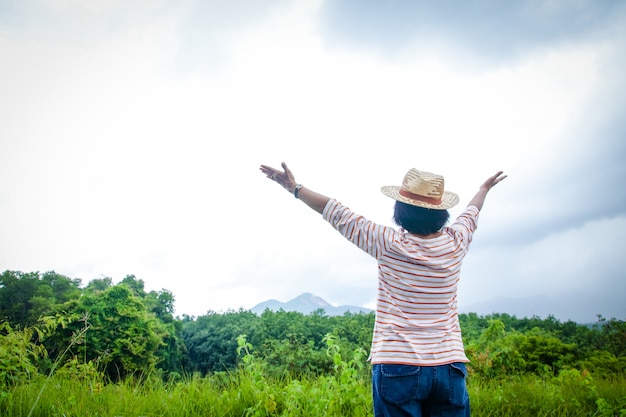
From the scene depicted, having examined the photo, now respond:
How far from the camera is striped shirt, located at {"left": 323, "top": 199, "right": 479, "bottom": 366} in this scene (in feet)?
6.95

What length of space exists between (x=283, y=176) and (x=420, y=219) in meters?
0.82

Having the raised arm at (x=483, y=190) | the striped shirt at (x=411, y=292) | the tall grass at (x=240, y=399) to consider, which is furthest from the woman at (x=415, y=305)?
the tall grass at (x=240, y=399)

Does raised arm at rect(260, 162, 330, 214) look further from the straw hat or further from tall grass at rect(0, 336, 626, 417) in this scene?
tall grass at rect(0, 336, 626, 417)

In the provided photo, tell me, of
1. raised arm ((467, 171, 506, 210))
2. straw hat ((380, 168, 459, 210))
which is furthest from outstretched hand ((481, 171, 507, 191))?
straw hat ((380, 168, 459, 210))

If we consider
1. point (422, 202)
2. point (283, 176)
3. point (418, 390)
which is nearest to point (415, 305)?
point (418, 390)

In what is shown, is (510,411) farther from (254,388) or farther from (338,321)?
(338,321)

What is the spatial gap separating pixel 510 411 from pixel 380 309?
3181 millimetres

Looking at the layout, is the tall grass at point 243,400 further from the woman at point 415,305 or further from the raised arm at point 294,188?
the raised arm at point 294,188

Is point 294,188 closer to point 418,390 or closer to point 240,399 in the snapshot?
point 418,390

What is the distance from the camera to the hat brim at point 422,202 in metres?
2.40

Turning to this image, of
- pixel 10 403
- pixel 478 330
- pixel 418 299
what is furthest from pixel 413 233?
pixel 478 330

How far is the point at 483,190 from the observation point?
3.23 meters

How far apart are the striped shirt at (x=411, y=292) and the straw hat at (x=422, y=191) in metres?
0.21

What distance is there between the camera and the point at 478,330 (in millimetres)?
10945
